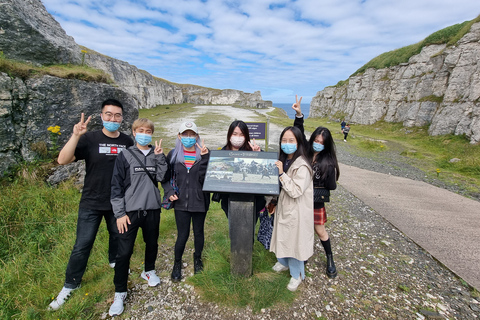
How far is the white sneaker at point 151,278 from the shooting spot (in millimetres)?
3449

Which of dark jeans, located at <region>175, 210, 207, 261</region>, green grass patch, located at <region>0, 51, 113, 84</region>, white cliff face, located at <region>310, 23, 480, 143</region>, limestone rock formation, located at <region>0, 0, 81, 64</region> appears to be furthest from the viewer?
white cliff face, located at <region>310, 23, 480, 143</region>

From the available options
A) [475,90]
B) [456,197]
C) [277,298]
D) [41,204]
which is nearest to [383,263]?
[277,298]

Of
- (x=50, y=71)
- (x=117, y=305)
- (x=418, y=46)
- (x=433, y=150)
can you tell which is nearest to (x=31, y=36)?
(x=50, y=71)

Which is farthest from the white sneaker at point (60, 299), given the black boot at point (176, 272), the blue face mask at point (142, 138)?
the blue face mask at point (142, 138)

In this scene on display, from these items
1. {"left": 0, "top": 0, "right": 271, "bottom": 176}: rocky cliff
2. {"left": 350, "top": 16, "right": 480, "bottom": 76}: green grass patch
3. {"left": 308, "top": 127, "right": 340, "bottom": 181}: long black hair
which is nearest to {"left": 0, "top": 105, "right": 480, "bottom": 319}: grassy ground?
{"left": 0, "top": 0, "right": 271, "bottom": 176}: rocky cliff

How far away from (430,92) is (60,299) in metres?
27.0

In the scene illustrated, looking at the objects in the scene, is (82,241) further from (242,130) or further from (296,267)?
(296,267)

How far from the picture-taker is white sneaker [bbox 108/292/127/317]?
2951 millimetres

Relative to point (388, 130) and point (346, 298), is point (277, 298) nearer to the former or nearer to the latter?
point (346, 298)

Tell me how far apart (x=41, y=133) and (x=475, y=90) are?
22790 millimetres

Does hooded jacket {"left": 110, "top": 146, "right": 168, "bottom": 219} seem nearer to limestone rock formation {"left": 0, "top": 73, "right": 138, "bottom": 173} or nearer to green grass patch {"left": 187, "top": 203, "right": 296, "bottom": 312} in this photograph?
green grass patch {"left": 187, "top": 203, "right": 296, "bottom": 312}

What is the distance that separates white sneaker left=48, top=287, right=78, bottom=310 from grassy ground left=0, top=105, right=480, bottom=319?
3.8 inches

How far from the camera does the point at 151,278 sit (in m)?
3.46

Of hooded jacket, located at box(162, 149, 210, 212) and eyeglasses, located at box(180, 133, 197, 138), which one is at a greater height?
eyeglasses, located at box(180, 133, 197, 138)
